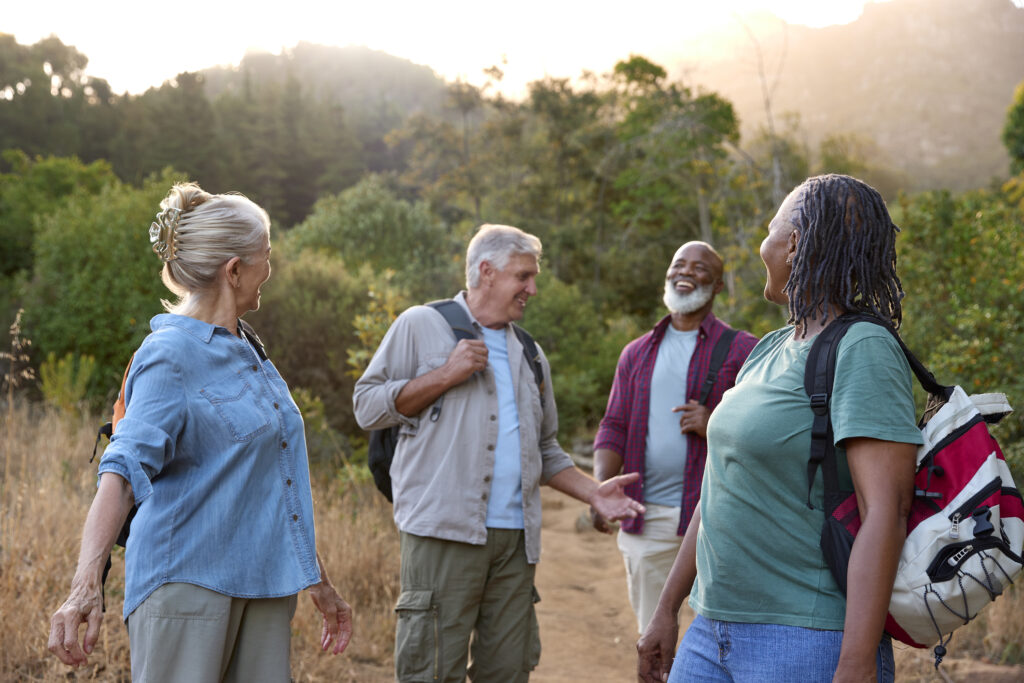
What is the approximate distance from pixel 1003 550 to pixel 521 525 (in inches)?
76.0

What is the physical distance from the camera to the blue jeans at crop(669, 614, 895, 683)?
1.77m

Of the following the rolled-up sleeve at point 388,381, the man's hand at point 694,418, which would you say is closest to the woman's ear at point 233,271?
the rolled-up sleeve at point 388,381

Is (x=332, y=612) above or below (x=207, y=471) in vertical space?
below

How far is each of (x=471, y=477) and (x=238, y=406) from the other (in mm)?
1163

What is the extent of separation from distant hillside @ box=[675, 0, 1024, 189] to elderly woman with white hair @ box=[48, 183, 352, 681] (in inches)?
3529

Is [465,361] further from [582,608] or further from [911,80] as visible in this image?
[911,80]

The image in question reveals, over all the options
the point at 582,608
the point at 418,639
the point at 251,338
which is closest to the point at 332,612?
the point at 418,639

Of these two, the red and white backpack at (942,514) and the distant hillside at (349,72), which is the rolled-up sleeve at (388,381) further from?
the distant hillside at (349,72)

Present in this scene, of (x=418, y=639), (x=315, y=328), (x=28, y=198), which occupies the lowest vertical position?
(x=418, y=639)

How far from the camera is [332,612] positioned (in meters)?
2.53

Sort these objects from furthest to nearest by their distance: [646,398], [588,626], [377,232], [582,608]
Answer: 1. [377,232]
2. [582,608]
3. [588,626]
4. [646,398]

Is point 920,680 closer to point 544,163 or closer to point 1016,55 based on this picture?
point 544,163

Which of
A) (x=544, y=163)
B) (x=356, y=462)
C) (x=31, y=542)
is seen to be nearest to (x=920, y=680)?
(x=31, y=542)

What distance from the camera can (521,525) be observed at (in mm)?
3260
